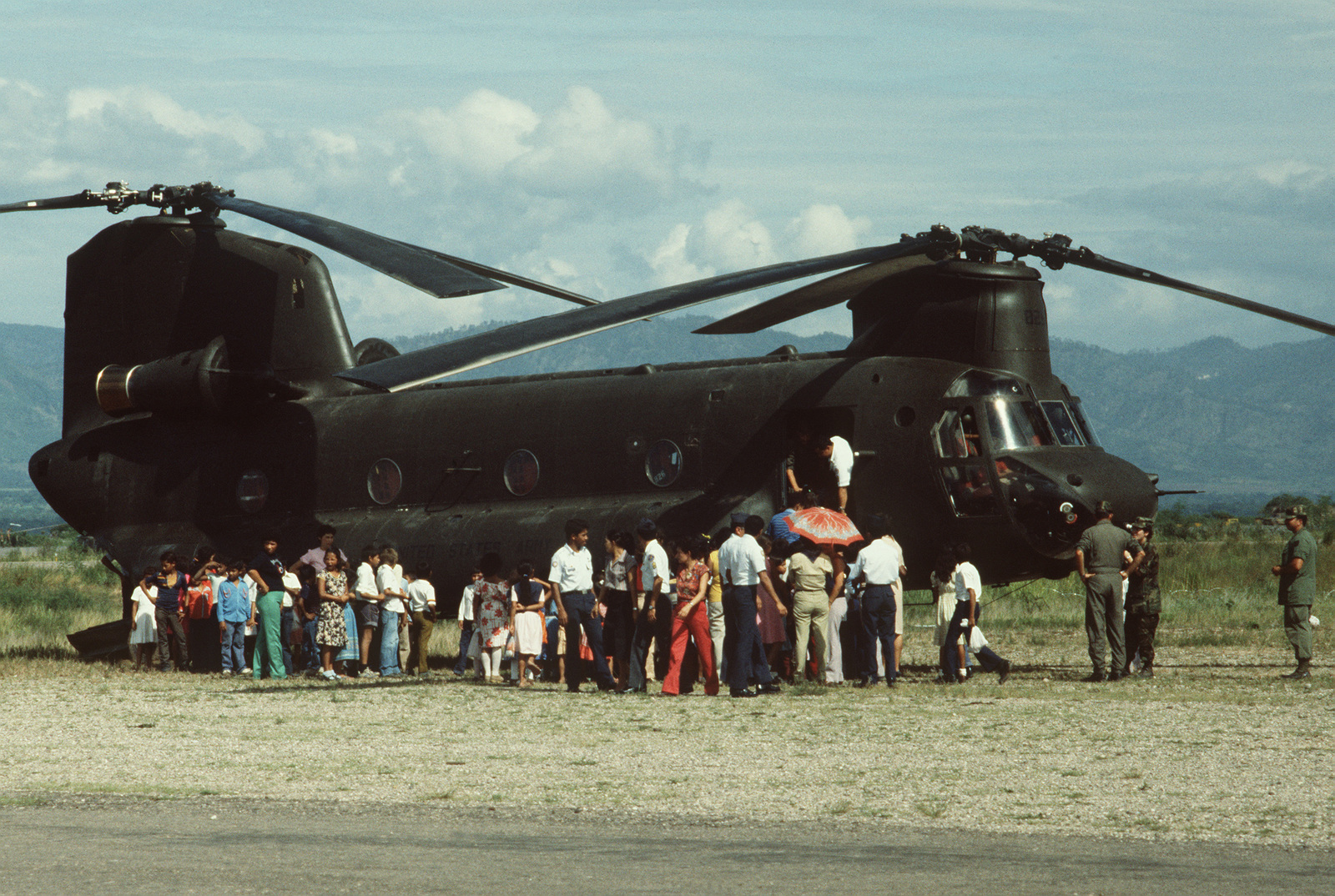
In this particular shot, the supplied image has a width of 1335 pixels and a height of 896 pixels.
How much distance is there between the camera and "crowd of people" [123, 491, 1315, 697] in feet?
51.6

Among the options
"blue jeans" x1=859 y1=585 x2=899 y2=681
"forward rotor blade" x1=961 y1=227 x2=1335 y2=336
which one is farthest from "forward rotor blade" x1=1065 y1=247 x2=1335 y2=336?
"blue jeans" x1=859 y1=585 x2=899 y2=681

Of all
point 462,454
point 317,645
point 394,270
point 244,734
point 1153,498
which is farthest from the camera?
point 462,454

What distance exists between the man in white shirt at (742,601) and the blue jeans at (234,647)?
711 cm

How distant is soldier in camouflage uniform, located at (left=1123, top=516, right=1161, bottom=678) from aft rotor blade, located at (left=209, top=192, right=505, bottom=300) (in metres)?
7.63

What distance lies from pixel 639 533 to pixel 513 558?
3.34m

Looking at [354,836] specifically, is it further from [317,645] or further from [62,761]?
[317,645]

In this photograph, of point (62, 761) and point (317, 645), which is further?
point (317, 645)

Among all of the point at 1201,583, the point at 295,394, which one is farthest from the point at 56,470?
the point at 1201,583

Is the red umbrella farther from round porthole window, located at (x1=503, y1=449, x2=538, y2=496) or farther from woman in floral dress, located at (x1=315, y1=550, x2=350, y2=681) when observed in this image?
woman in floral dress, located at (x1=315, y1=550, x2=350, y2=681)

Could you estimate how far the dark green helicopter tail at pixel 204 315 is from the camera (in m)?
21.2

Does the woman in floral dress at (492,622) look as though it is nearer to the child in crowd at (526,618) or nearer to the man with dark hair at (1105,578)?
the child in crowd at (526,618)

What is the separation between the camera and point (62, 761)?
37.6ft

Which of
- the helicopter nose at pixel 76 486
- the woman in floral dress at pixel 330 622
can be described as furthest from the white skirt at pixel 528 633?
the helicopter nose at pixel 76 486

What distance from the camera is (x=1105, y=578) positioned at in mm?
16328
